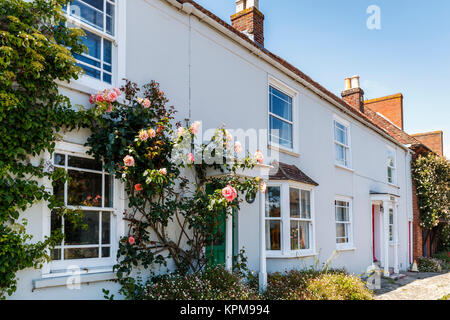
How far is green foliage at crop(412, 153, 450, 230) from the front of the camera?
1841 cm

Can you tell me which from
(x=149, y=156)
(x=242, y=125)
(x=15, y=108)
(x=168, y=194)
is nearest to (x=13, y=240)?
(x=15, y=108)

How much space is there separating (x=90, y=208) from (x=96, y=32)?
2.62m

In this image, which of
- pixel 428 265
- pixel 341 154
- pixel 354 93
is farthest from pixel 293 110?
pixel 428 265

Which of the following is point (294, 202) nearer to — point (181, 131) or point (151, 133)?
point (181, 131)

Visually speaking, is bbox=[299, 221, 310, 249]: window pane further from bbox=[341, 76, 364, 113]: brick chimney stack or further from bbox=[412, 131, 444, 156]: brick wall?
bbox=[412, 131, 444, 156]: brick wall

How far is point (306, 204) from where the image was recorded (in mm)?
10094

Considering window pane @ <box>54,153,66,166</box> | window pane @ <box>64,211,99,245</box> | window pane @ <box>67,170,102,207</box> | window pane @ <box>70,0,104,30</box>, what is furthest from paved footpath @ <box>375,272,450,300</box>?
window pane @ <box>70,0,104,30</box>

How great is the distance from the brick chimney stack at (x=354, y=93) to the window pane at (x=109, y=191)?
13.9 meters

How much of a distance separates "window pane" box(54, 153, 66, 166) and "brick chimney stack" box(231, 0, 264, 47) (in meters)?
6.74

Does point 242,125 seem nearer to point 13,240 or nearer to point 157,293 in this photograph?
point 157,293

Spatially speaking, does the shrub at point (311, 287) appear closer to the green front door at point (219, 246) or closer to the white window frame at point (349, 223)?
the green front door at point (219, 246)

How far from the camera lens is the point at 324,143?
11.6 m

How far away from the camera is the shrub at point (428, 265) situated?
1636cm
